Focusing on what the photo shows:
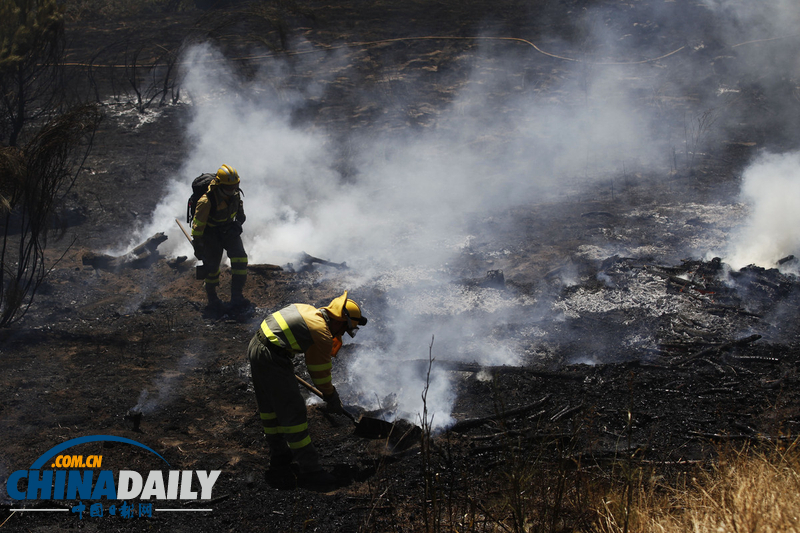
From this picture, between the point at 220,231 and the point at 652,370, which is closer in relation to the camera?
the point at 652,370

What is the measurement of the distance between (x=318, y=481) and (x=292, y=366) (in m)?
0.86

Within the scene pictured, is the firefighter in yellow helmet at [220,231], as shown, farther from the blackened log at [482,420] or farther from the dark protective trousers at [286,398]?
the blackened log at [482,420]

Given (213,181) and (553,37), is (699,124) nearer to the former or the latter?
(553,37)

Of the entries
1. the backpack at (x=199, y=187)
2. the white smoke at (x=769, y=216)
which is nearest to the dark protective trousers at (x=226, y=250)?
the backpack at (x=199, y=187)

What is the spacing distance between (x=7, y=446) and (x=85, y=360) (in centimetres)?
169

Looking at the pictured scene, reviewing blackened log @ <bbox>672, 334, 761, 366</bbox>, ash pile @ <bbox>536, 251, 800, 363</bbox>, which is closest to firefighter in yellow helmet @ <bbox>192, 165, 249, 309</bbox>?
ash pile @ <bbox>536, 251, 800, 363</bbox>

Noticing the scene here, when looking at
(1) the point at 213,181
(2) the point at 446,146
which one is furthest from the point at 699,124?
(1) the point at 213,181

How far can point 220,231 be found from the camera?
6.76 metres

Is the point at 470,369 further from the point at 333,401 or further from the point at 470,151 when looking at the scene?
the point at 470,151

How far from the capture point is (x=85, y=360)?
17.6ft

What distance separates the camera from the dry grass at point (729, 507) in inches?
96.5

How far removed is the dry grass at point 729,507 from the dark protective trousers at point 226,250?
538 centimetres

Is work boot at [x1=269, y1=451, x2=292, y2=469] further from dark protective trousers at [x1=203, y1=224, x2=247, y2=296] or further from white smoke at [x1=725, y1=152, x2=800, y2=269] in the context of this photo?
white smoke at [x1=725, y1=152, x2=800, y2=269]

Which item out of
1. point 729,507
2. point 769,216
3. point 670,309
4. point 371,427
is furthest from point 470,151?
point 729,507
